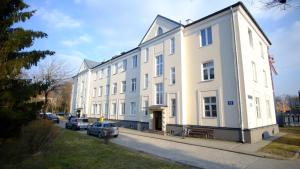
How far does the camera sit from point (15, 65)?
732cm

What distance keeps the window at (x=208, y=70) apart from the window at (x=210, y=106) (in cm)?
204

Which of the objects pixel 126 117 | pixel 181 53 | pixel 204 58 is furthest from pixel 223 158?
pixel 126 117

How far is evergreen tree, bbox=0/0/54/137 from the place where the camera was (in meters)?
7.22

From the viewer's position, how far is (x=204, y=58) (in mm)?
19281

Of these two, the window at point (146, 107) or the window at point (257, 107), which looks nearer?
the window at point (257, 107)

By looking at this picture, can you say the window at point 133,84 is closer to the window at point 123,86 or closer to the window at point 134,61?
the window at point 134,61

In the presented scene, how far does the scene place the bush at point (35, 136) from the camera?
9.70 m

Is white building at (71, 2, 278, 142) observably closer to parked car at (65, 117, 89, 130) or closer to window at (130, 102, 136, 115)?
window at (130, 102, 136, 115)

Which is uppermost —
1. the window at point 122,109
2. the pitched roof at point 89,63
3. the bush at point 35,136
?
the pitched roof at point 89,63

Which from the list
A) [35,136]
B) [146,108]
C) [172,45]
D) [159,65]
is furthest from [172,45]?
[35,136]

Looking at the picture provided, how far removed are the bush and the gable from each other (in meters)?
17.2

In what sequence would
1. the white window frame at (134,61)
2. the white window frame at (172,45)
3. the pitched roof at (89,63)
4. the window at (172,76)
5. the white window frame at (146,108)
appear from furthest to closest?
the pitched roof at (89,63) < the white window frame at (134,61) < the white window frame at (146,108) < the white window frame at (172,45) < the window at (172,76)

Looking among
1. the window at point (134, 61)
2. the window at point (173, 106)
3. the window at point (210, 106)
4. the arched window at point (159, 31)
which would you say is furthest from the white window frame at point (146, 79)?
the window at point (210, 106)

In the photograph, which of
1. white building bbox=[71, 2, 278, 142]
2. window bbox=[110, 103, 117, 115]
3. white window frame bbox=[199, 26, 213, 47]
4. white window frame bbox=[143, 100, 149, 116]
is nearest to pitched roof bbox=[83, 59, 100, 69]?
window bbox=[110, 103, 117, 115]
